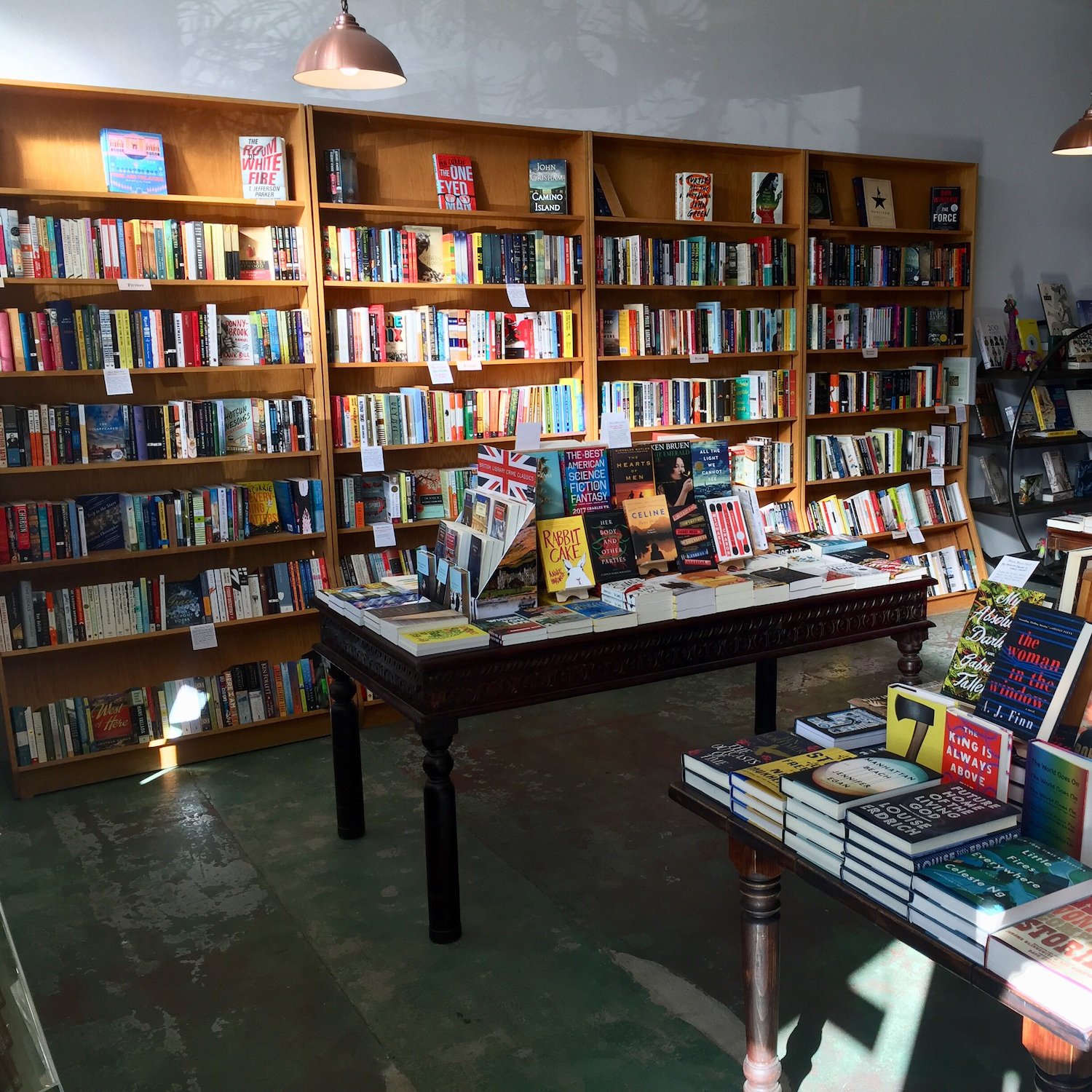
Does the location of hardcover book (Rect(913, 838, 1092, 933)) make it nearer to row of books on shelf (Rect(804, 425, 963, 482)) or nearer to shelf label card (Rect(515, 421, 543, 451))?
shelf label card (Rect(515, 421, 543, 451))

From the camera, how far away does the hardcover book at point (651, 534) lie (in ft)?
11.0

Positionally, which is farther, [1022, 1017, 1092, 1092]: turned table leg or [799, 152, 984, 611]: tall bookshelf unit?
[799, 152, 984, 611]: tall bookshelf unit

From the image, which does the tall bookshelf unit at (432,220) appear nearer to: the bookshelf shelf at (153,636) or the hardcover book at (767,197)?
the bookshelf shelf at (153,636)

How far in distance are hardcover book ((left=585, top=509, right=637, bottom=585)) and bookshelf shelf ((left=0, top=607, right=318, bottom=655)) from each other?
6.16 feet

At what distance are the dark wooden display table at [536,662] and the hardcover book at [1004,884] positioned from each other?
1346mm

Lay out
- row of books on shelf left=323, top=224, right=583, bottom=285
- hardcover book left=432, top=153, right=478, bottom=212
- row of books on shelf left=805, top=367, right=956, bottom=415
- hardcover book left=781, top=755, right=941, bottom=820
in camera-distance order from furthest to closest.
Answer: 1. row of books on shelf left=805, top=367, right=956, bottom=415
2. hardcover book left=432, top=153, right=478, bottom=212
3. row of books on shelf left=323, top=224, right=583, bottom=285
4. hardcover book left=781, top=755, right=941, bottom=820

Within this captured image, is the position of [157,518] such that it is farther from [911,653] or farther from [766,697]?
[911,653]

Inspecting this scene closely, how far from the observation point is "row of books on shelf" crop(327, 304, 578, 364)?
15.4ft

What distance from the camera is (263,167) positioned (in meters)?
4.44

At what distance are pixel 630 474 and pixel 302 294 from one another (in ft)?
6.62

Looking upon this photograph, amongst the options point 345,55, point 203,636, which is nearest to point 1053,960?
point 345,55

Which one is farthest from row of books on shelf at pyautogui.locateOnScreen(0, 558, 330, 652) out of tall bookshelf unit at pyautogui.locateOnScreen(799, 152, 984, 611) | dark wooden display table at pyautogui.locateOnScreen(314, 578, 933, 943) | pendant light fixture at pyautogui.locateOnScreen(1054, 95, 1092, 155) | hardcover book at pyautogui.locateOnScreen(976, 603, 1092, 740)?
pendant light fixture at pyautogui.locateOnScreen(1054, 95, 1092, 155)

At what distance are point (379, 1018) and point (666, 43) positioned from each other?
4.90 metres

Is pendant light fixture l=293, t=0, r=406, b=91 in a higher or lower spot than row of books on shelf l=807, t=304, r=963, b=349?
higher
